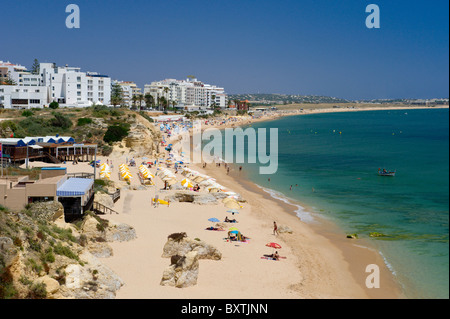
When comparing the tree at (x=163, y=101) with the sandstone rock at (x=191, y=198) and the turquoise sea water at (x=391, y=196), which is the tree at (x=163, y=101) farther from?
the sandstone rock at (x=191, y=198)

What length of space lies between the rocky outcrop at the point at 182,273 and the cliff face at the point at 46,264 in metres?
1.78

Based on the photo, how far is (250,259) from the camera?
1948 centimetres

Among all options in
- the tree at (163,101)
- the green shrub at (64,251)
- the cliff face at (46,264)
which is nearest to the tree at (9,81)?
the tree at (163,101)

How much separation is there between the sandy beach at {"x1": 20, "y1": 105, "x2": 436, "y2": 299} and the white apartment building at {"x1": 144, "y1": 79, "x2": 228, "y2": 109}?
12450 centimetres

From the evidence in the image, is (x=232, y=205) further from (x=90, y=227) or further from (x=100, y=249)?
(x=100, y=249)

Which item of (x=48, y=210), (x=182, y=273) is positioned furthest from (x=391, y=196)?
(x=48, y=210)

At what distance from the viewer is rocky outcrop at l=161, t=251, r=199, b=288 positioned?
15240 mm

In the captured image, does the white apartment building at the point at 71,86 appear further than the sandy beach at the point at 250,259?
Yes

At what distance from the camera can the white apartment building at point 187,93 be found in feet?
508

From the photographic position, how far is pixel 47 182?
1894 centimetres

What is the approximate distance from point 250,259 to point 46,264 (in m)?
9.76

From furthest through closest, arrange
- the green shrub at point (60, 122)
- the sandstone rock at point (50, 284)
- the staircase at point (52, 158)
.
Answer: the green shrub at point (60, 122) < the staircase at point (52, 158) < the sandstone rock at point (50, 284)
